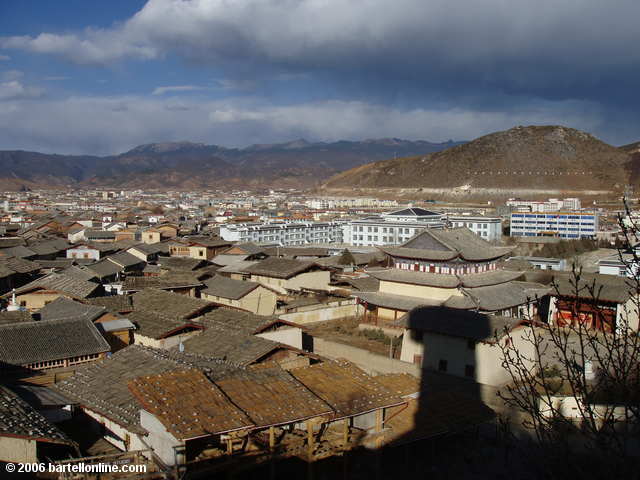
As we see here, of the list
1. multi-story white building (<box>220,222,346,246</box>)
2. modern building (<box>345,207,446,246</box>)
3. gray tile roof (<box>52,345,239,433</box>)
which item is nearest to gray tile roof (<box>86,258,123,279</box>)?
gray tile roof (<box>52,345,239,433</box>)

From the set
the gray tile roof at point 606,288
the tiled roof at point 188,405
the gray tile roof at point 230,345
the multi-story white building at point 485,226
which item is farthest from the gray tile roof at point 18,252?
the multi-story white building at point 485,226

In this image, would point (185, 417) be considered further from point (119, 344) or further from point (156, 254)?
point (156, 254)

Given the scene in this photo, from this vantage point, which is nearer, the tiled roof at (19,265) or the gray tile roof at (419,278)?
the gray tile roof at (419,278)

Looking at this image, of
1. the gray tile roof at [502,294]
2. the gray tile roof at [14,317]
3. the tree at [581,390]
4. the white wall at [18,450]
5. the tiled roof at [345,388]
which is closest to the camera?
the tree at [581,390]

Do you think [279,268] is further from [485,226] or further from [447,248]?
[485,226]

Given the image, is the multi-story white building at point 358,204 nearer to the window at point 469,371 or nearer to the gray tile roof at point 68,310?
the gray tile roof at point 68,310

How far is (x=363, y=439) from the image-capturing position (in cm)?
1091

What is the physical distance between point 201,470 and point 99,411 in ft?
11.0

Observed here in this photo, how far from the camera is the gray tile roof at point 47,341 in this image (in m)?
15.2

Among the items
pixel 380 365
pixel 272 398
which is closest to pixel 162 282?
pixel 380 365

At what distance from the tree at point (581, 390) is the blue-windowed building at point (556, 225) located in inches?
1677

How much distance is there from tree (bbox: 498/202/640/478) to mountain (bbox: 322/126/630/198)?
344ft

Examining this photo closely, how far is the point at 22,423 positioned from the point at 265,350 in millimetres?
6950

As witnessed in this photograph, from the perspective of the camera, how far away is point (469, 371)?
18.7m
